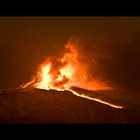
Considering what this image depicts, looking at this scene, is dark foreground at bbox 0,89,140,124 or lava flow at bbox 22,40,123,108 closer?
dark foreground at bbox 0,89,140,124

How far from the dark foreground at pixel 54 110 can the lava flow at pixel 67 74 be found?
161 mm

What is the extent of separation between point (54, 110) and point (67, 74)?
61 centimetres

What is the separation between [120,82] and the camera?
6.90 meters

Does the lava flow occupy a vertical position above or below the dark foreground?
above

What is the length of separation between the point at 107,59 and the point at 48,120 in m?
1.30

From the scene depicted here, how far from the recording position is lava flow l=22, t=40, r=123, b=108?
6852 mm

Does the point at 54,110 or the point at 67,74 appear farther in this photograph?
the point at 67,74

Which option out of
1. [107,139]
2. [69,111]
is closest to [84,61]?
[69,111]

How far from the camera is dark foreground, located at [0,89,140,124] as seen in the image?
6.57 meters

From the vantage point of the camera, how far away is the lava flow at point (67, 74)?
22.5 ft

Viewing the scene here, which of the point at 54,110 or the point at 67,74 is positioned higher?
the point at 67,74

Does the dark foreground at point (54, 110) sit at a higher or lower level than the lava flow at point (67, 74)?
lower

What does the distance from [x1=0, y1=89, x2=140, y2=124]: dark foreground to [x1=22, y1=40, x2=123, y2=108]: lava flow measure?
0.53 ft

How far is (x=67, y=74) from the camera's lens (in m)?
6.89
